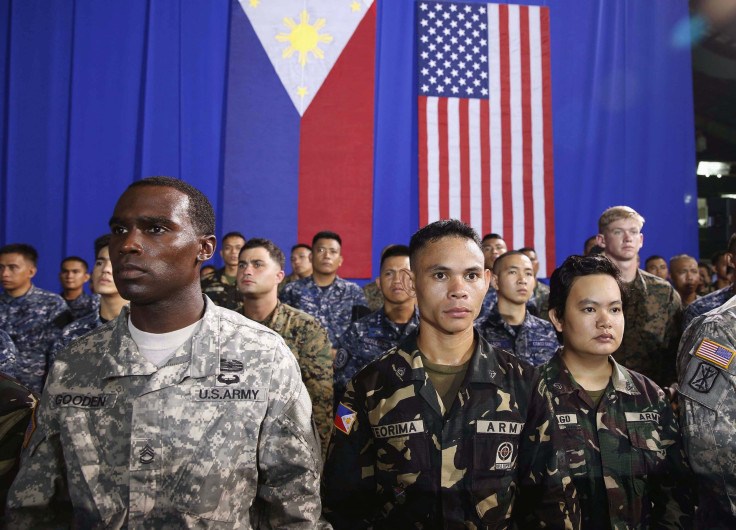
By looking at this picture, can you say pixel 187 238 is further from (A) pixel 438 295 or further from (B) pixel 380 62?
(B) pixel 380 62

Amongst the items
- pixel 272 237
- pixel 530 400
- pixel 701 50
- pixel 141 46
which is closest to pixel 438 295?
A: pixel 530 400

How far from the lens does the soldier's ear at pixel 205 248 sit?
1279 millimetres

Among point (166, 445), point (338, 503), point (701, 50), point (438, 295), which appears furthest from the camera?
point (701, 50)

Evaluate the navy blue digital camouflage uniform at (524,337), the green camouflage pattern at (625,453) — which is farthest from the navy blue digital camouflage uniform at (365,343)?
the green camouflage pattern at (625,453)

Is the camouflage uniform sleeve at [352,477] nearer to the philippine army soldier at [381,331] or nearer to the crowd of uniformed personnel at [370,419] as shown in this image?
the crowd of uniformed personnel at [370,419]

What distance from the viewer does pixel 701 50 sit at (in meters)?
7.53

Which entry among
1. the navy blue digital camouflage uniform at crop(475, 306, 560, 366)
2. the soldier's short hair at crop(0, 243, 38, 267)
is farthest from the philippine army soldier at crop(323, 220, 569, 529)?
the soldier's short hair at crop(0, 243, 38, 267)

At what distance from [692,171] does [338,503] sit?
22.2 ft

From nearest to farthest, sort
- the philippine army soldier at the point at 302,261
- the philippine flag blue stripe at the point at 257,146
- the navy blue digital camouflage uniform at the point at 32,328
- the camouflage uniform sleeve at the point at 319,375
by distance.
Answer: the camouflage uniform sleeve at the point at 319,375 → the navy blue digital camouflage uniform at the point at 32,328 → the philippine army soldier at the point at 302,261 → the philippine flag blue stripe at the point at 257,146

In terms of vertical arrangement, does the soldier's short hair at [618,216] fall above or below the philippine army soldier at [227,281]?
above

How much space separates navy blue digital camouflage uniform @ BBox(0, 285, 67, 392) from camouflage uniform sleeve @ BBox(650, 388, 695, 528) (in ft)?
A: 11.0

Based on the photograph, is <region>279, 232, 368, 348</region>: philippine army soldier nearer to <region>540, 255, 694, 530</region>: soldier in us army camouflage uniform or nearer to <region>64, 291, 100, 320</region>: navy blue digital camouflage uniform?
<region>64, 291, 100, 320</region>: navy blue digital camouflage uniform

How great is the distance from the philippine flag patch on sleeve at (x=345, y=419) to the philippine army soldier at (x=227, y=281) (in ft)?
7.48

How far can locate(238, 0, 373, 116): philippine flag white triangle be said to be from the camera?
591 centimetres
